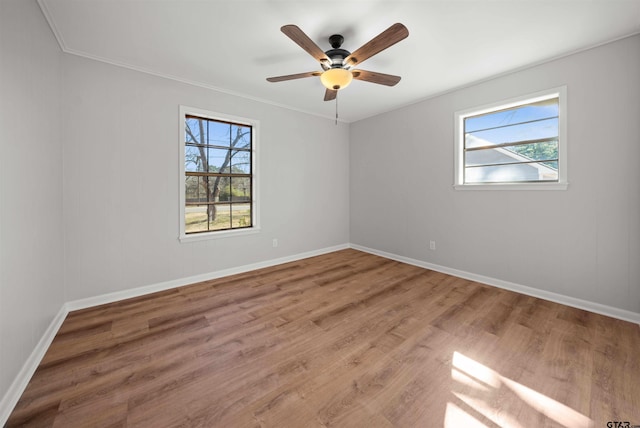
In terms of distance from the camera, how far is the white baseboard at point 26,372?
1399mm

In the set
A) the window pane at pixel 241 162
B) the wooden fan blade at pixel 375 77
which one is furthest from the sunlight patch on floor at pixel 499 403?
the window pane at pixel 241 162

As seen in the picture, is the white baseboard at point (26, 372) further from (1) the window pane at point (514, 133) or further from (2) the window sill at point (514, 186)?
(1) the window pane at point (514, 133)

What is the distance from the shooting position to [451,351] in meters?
1.97

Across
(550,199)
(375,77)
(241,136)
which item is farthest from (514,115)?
(241,136)

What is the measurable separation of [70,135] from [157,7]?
1.60 m

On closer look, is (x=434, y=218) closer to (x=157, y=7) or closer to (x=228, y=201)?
(x=228, y=201)

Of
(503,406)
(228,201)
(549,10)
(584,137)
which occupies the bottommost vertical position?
(503,406)

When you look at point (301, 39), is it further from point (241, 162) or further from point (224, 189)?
point (224, 189)

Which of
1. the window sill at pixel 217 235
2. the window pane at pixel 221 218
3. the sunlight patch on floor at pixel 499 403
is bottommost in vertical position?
the sunlight patch on floor at pixel 499 403

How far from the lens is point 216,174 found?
3.63 metres

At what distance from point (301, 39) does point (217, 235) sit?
2677mm

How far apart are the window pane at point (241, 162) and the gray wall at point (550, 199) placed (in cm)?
244

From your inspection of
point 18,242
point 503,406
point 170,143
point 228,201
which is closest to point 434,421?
point 503,406

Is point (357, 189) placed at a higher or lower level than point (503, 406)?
higher
